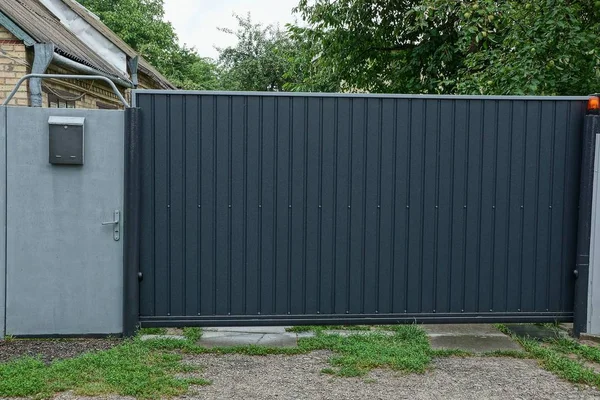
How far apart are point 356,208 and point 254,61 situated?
20.8 metres

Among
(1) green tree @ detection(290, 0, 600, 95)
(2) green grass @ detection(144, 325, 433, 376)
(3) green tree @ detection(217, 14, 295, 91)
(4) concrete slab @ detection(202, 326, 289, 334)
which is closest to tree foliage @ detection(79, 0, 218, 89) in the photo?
(3) green tree @ detection(217, 14, 295, 91)

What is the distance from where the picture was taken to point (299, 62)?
1706cm

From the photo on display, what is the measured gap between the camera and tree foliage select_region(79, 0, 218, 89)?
119 feet

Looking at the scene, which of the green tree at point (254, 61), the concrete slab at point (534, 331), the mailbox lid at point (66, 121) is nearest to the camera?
the mailbox lid at point (66, 121)

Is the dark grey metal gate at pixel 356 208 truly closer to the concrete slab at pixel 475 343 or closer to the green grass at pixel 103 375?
the concrete slab at pixel 475 343

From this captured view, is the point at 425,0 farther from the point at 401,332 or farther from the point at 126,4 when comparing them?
the point at 126,4

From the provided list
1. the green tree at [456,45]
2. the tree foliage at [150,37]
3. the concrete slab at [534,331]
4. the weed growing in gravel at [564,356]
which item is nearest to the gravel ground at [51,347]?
the weed growing in gravel at [564,356]

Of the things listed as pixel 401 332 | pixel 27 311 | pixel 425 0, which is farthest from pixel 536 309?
pixel 425 0

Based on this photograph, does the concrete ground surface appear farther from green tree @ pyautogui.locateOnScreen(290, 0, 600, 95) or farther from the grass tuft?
green tree @ pyautogui.locateOnScreen(290, 0, 600, 95)

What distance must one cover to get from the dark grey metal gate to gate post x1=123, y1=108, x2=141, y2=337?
0.12m

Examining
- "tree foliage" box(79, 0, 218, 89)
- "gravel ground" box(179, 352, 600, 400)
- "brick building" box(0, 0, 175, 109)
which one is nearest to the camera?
"gravel ground" box(179, 352, 600, 400)

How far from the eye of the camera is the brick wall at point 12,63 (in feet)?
29.3

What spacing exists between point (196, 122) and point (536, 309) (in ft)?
11.5

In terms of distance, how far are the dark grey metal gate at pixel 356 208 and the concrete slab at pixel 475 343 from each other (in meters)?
0.20
